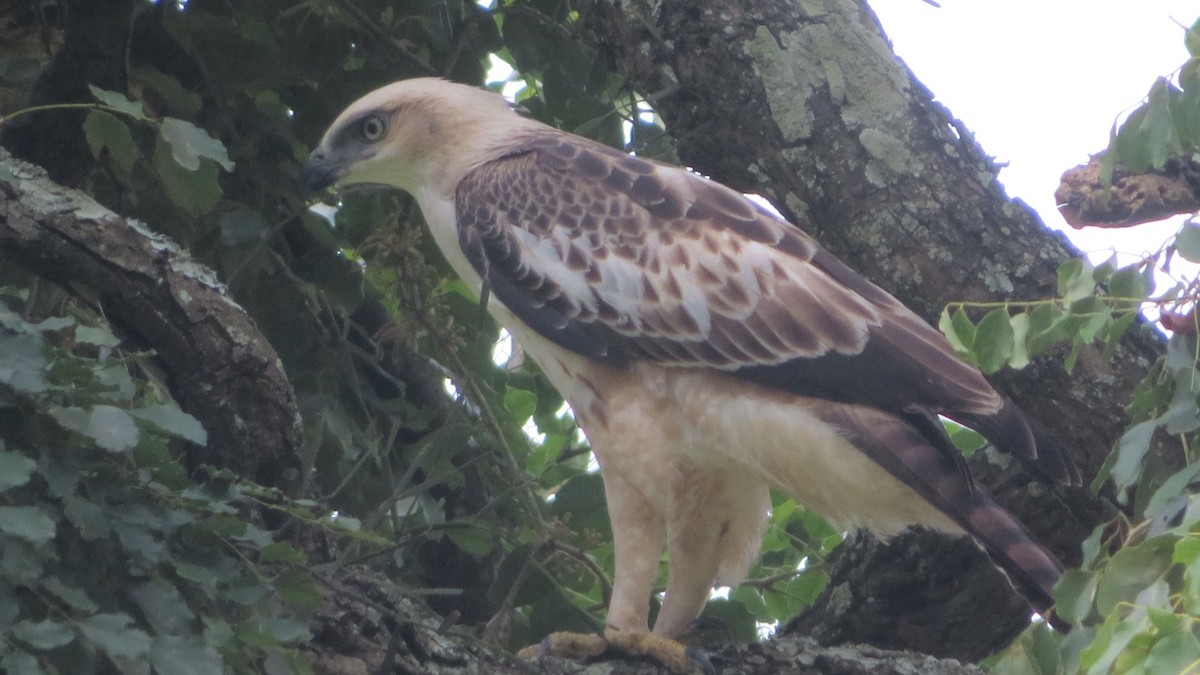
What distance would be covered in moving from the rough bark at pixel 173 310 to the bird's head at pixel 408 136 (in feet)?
3.52

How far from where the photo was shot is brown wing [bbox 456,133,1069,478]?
3.19 metres

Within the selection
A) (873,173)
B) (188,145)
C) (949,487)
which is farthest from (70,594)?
(873,173)

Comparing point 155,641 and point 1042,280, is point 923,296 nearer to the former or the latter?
point 1042,280

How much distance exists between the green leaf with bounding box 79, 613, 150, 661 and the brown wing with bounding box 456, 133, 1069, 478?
1742 mm

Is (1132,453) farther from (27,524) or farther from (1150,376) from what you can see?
(27,524)

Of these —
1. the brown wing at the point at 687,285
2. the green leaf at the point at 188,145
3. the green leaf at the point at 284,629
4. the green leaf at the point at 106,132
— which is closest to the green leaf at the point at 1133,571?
the brown wing at the point at 687,285

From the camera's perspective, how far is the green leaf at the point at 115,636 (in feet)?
6.31

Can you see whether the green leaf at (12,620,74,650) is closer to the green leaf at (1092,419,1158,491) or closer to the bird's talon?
the bird's talon

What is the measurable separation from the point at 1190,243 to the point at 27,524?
5.86 feet

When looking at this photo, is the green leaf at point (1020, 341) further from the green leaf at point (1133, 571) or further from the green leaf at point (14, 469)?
the green leaf at point (14, 469)

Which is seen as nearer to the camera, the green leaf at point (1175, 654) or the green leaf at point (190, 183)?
the green leaf at point (1175, 654)

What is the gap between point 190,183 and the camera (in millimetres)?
3057

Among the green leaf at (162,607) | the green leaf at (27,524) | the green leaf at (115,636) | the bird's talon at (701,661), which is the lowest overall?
the bird's talon at (701,661)

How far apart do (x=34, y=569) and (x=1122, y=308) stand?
1.79m
